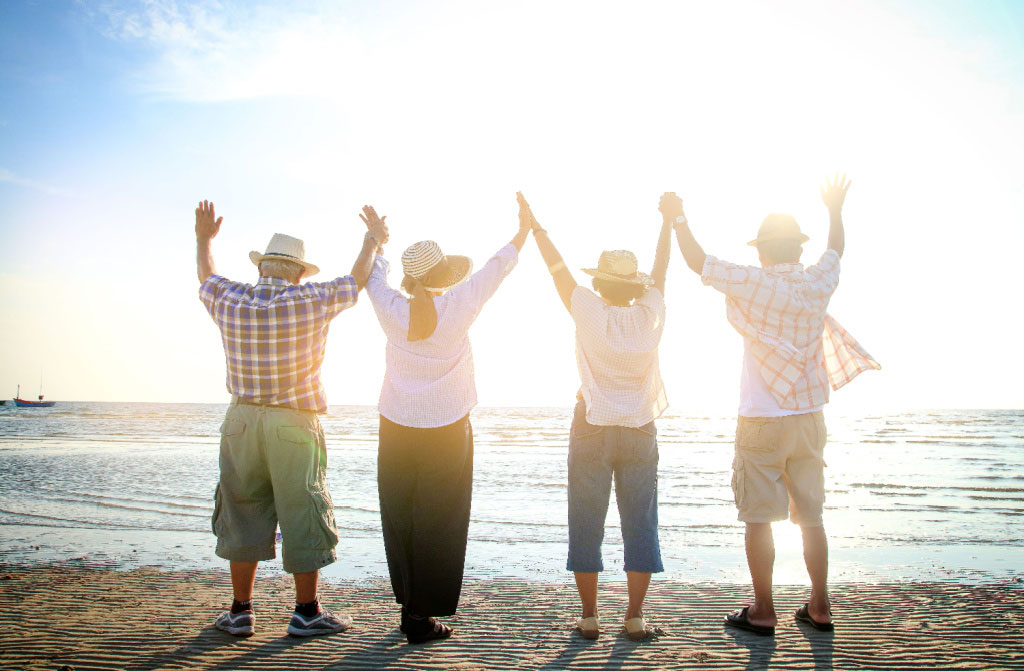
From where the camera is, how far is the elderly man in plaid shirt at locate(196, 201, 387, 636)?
344 centimetres

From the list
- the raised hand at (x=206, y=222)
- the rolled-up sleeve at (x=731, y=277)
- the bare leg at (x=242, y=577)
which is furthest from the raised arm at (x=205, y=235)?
the rolled-up sleeve at (x=731, y=277)

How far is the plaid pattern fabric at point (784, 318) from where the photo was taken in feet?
11.6

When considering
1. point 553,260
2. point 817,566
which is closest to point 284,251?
point 553,260

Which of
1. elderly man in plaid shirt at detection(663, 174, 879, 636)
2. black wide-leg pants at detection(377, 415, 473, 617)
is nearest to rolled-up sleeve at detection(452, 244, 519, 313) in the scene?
black wide-leg pants at detection(377, 415, 473, 617)

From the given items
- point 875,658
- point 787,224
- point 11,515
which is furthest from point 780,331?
point 11,515

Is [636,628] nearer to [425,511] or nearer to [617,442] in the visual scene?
[617,442]

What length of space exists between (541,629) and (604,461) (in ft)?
3.41

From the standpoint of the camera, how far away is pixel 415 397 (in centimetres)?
349

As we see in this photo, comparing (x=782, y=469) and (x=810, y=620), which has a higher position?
(x=782, y=469)

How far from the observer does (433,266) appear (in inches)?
141

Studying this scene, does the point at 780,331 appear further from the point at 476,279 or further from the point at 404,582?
the point at 404,582

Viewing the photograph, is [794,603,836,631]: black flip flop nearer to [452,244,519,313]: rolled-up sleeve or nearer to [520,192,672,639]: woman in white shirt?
[520,192,672,639]: woman in white shirt

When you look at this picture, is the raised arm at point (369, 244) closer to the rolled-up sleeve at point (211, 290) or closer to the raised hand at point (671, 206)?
A: the rolled-up sleeve at point (211, 290)

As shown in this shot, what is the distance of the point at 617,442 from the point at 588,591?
2.75ft
